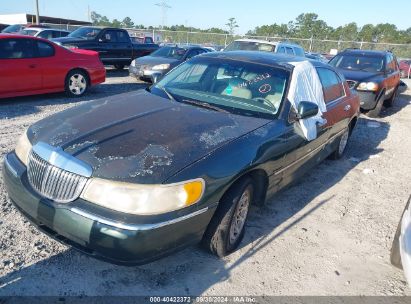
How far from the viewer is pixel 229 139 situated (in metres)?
3.04

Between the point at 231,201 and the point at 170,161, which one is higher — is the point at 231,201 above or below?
below

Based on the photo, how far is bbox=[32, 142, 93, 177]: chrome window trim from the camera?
8.33ft

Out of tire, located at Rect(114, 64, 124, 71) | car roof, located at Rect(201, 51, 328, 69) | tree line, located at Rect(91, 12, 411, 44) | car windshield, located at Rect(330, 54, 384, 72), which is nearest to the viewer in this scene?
car roof, located at Rect(201, 51, 328, 69)

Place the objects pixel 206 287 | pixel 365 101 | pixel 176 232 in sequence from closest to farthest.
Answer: pixel 176 232, pixel 206 287, pixel 365 101

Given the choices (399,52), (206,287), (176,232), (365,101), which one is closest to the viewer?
(176,232)

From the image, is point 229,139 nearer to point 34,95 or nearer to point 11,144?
point 11,144

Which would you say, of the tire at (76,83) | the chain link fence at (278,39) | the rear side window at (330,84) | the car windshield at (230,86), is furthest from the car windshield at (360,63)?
the chain link fence at (278,39)

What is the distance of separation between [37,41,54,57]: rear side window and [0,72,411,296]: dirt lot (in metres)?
3.60

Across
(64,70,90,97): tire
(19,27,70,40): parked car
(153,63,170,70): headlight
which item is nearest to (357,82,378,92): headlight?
(153,63,170,70): headlight

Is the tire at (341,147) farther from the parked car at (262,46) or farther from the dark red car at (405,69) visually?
the dark red car at (405,69)

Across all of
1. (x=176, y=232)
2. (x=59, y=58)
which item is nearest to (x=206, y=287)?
(x=176, y=232)

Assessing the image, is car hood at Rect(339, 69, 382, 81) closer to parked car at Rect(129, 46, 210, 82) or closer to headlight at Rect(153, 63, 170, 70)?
parked car at Rect(129, 46, 210, 82)

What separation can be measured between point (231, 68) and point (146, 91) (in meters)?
1.00

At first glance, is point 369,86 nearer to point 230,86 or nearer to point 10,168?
point 230,86
